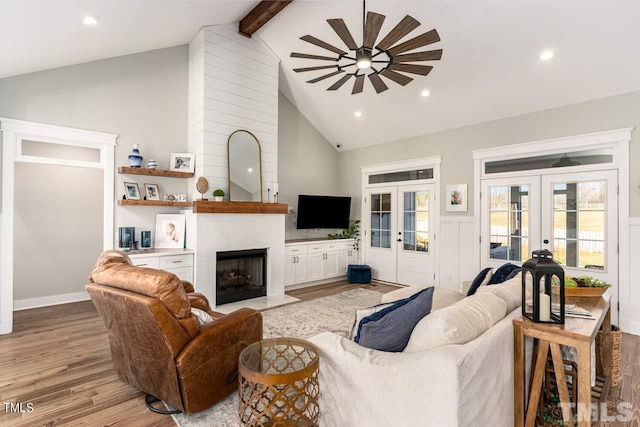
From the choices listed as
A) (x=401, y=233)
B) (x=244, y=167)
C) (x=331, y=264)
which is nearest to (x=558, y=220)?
(x=401, y=233)

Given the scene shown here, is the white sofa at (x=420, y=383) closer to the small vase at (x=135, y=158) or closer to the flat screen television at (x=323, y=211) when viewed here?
the small vase at (x=135, y=158)

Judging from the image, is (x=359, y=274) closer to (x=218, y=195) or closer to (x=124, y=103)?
(x=218, y=195)

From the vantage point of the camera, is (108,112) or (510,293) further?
(108,112)

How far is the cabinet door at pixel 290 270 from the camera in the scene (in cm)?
579

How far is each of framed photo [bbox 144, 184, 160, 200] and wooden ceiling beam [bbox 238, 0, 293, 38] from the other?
2.82 meters

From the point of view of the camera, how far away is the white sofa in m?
1.36

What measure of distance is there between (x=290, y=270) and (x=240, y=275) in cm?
101

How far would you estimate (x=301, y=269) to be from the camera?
19.7 feet

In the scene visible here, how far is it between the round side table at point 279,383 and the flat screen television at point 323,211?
454 cm

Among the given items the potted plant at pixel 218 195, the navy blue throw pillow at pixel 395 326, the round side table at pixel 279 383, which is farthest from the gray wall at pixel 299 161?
the navy blue throw pillow at pixel 395 326

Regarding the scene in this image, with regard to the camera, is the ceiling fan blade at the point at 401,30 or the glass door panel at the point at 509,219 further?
the glass door panel at the point at 509,219

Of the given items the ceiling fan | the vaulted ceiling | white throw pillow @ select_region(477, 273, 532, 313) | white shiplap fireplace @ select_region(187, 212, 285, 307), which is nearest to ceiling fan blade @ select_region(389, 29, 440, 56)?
the ceiling fan

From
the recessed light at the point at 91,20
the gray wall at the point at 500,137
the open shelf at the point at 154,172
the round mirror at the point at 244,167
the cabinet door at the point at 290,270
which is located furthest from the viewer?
the cabinet door at the point at 290,270

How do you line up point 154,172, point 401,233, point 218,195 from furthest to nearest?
point 401,233 < point 218,195 < point 154,172
